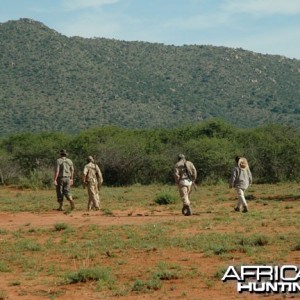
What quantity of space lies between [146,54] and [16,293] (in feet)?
262

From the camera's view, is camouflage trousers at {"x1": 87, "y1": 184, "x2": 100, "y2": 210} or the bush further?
the bush

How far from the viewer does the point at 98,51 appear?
284 ft

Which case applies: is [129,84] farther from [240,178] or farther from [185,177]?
[185,177]

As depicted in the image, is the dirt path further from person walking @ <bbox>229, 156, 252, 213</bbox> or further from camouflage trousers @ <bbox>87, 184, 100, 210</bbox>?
person walking @ <bbox>229, 156, 252, 213</bbox>

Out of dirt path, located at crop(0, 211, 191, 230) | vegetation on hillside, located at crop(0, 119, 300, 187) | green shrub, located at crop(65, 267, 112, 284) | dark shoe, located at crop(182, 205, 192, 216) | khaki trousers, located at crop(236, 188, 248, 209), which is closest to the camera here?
green shrub, located at crop(65, 267, 112, 284)

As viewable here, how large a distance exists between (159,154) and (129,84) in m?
36.6

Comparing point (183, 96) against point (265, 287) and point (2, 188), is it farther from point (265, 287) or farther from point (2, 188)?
point (265, 287)

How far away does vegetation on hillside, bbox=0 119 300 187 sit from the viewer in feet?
138

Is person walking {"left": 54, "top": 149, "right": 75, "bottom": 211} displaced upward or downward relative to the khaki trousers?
upward

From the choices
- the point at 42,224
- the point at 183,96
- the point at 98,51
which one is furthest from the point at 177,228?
the point at 98,51

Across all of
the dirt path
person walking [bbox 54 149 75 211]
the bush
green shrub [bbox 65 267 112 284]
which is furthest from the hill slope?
green shrub [bbox 65 267 112 284]

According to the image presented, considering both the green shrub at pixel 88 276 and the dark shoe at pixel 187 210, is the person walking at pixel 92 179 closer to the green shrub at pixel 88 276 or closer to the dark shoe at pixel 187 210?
the dark shoe at pixel 187 210

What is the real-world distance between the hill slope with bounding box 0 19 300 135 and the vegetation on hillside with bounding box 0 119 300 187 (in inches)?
888

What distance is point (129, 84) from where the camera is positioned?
80312 mm
